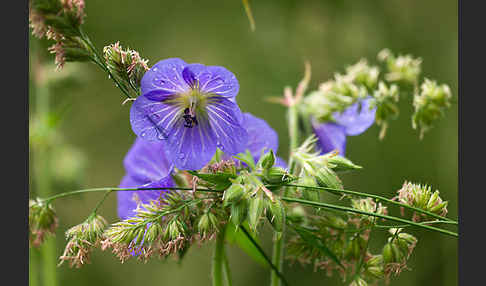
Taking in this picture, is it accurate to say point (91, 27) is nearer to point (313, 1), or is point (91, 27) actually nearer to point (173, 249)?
point (313, 1)

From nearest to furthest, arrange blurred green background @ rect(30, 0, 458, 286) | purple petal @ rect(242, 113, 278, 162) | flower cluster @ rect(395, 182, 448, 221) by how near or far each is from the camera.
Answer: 1. flower cluster @ rect(395, 182, 448, 221)
2. purple petal @ rect(242, 113, 278, 162)
3. blurred green background @ rect(30, 0, 458, 286)

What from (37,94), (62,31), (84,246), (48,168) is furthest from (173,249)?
(37,94)

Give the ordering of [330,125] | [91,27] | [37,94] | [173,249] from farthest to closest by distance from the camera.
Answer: [91,27]
[37,94]
[330,125]
[173,249]

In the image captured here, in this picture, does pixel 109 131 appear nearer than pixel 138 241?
No

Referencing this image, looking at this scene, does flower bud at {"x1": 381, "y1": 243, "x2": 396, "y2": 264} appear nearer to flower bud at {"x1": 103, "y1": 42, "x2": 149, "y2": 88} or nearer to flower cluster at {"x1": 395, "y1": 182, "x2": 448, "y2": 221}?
flower cluster at {"x1": 395, "y1": 182, "x2": 448, "y2": 221}

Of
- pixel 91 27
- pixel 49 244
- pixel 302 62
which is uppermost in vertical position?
pixel 91 27

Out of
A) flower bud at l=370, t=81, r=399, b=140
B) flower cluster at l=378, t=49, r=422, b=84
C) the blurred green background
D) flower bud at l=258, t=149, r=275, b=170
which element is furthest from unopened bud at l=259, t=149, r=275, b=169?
the blurred green background

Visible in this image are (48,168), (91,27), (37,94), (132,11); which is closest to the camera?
(48,168)

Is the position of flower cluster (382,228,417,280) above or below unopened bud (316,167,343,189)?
below
